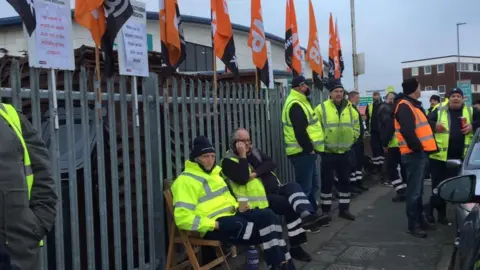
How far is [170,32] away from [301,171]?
2558 millimetres

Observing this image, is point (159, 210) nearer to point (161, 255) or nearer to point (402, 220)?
point (161, 255)

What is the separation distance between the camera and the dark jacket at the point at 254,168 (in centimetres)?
478

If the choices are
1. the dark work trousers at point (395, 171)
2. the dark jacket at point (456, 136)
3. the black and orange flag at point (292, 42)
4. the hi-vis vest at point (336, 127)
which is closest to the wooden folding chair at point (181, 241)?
the hi-vis vest at point (336, 127)

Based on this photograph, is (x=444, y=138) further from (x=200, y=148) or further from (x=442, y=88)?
(x=442, y=88)

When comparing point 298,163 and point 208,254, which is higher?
point 298,163

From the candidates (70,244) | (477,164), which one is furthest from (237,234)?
(477,164)

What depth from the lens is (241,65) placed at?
26.4 meters

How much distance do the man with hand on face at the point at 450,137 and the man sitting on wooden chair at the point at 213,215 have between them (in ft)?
10.4

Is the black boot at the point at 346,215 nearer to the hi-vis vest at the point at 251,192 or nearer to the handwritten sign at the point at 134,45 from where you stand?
the hi-vis vest at the point at 251,192

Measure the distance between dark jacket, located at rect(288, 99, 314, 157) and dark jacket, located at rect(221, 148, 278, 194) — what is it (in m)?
0.95

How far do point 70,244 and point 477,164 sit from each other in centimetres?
366

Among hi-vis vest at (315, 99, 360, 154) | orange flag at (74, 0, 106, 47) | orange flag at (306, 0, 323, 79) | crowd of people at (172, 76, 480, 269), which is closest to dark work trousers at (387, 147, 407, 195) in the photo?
crowd of people at (172, 76, 480, 269)

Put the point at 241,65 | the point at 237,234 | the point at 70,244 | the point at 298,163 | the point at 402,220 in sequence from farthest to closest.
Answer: the point at 241,65
the point at 402,220
the point at 298,163
the point at 237,234
the point at 70,244

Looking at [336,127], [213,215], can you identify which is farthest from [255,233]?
[336,127]
